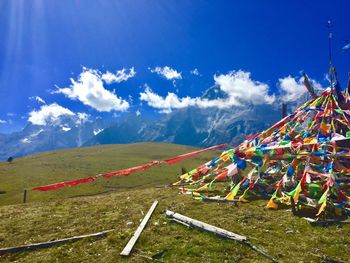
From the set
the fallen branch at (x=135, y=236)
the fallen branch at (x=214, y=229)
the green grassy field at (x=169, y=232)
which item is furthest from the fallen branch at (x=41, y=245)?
the fallen branch at (x=214, y=229)

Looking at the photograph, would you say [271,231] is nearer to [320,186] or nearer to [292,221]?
[292,221]

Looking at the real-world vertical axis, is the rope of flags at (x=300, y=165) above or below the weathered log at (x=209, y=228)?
above

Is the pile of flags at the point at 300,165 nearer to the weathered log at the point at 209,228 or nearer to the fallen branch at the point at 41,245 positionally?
the weathered log at the point at 209,228

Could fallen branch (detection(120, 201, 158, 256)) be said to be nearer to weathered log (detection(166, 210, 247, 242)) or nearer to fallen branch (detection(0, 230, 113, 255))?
weathered log (detection(166, 210, 247, 242))

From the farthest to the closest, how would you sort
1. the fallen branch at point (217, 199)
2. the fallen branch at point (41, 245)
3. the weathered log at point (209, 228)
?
the fallen branch at point (217, 199)
the weathered log at point (209, 228)
the fallen branch at point (41, 245)

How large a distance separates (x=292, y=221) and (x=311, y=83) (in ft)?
70.0

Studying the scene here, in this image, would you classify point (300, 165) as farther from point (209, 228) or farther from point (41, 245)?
point (41, 245)

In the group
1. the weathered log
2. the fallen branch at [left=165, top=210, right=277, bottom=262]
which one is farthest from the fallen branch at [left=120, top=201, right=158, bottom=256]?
the weathered log

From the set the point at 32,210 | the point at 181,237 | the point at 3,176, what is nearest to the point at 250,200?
the point at 181,237

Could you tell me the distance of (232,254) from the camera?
1380 centimetres

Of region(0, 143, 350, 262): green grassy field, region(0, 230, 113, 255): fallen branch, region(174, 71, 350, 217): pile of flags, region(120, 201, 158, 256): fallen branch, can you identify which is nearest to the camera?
region(0, 143, 350, 262): green grassy field

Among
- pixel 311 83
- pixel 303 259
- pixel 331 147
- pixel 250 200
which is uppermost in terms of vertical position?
pixel 311 83

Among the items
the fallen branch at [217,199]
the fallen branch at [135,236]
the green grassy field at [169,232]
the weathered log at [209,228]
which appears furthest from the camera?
the fallen branch at [217,199]

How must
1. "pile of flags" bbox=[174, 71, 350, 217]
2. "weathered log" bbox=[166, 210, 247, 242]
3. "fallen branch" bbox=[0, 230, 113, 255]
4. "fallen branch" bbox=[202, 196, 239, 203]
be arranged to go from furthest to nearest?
"fallen branch" bbox=[202, 196, 239, 203] → "pile of flags" bbox=[174, 71, 350, 217] → "weathered log" bbox=[166, 210, 247, 242] → "fallen branch" bbox=[0, 230, 113, 255]
